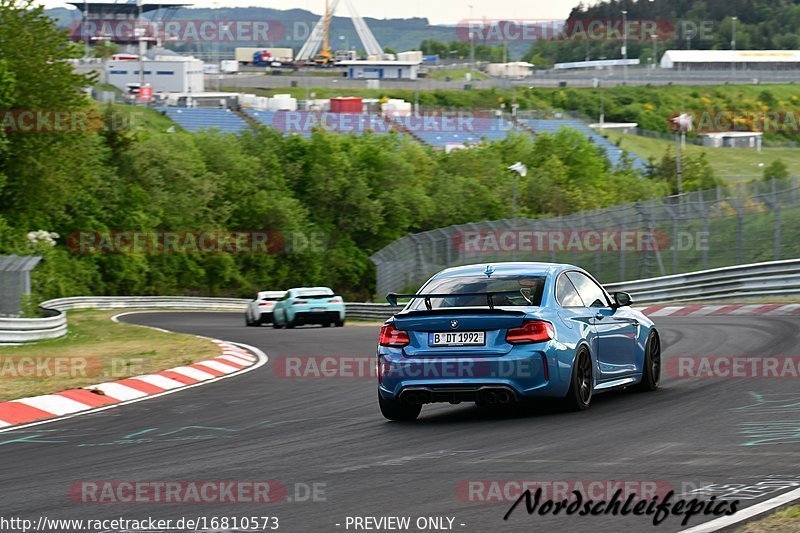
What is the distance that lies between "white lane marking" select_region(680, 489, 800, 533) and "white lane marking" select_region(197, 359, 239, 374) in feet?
42.2

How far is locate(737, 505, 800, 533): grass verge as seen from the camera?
6.07 m

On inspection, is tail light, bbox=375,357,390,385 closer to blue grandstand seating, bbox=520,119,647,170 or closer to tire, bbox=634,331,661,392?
tire, bbox=634,331,661,392

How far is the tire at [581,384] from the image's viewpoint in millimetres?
10906

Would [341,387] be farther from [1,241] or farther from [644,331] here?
[1,241]

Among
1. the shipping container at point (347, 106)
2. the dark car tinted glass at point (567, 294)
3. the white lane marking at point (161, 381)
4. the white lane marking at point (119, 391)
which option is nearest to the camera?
the dark car tinted glass at point (567, 294)

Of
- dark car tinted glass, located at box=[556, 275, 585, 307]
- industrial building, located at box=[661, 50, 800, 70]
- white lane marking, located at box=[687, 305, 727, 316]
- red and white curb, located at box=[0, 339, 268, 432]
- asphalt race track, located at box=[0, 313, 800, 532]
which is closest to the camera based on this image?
asphalt race track, located at box=[0, 313, 800, 532]

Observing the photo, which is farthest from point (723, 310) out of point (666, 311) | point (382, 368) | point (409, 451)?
point (409, 451)

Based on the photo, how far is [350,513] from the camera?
694 centimetres

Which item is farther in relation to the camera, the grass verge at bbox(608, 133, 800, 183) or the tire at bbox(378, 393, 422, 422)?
the grass verge at bbox(608, 133, 800, 183)

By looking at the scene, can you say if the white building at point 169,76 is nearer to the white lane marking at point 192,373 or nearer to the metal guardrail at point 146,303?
the metal guardrail at point 146,303

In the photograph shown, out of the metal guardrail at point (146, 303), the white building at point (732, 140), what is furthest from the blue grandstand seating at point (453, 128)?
the metal guardrail at point (146, 303)

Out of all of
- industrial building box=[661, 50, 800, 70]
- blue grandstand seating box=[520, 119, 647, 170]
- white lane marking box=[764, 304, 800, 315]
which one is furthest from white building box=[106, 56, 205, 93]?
white lane marking box=[764, 304, 800, 315]

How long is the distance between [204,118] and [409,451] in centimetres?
12288

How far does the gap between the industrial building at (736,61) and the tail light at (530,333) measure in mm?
178884
